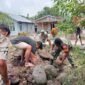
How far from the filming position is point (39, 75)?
26.5 feet

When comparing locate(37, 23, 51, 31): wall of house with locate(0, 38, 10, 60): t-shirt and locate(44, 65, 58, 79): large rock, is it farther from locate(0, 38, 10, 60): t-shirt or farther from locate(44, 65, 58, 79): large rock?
locate(0, 38, 10, 60): t-shirt

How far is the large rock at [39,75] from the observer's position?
8.02m

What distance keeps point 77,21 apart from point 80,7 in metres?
0.24

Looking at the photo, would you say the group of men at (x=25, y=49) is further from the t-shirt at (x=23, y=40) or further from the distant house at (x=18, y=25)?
the distant house at (x=18, y=25)

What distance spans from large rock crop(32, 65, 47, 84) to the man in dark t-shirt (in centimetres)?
60

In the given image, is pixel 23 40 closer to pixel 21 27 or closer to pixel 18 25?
Result: pixel 18 25

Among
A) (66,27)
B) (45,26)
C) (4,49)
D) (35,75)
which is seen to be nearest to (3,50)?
(4,49)

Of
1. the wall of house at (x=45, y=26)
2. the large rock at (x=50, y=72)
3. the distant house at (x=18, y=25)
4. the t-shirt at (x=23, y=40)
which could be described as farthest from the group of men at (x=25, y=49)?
the wall of house at (x=45, y=26)

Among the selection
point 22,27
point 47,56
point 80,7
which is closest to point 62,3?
point 80,7

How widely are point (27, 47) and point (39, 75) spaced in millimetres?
1021

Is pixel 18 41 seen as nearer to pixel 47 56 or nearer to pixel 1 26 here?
pixel 1 26

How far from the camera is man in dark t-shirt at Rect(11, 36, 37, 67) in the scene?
8516 mm

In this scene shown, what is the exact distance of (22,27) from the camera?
51656mm

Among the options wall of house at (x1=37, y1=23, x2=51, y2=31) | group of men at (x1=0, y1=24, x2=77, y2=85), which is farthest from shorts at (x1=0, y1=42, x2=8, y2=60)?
wall of house at (x1=37, y1=23, x2=51, y2=31)
